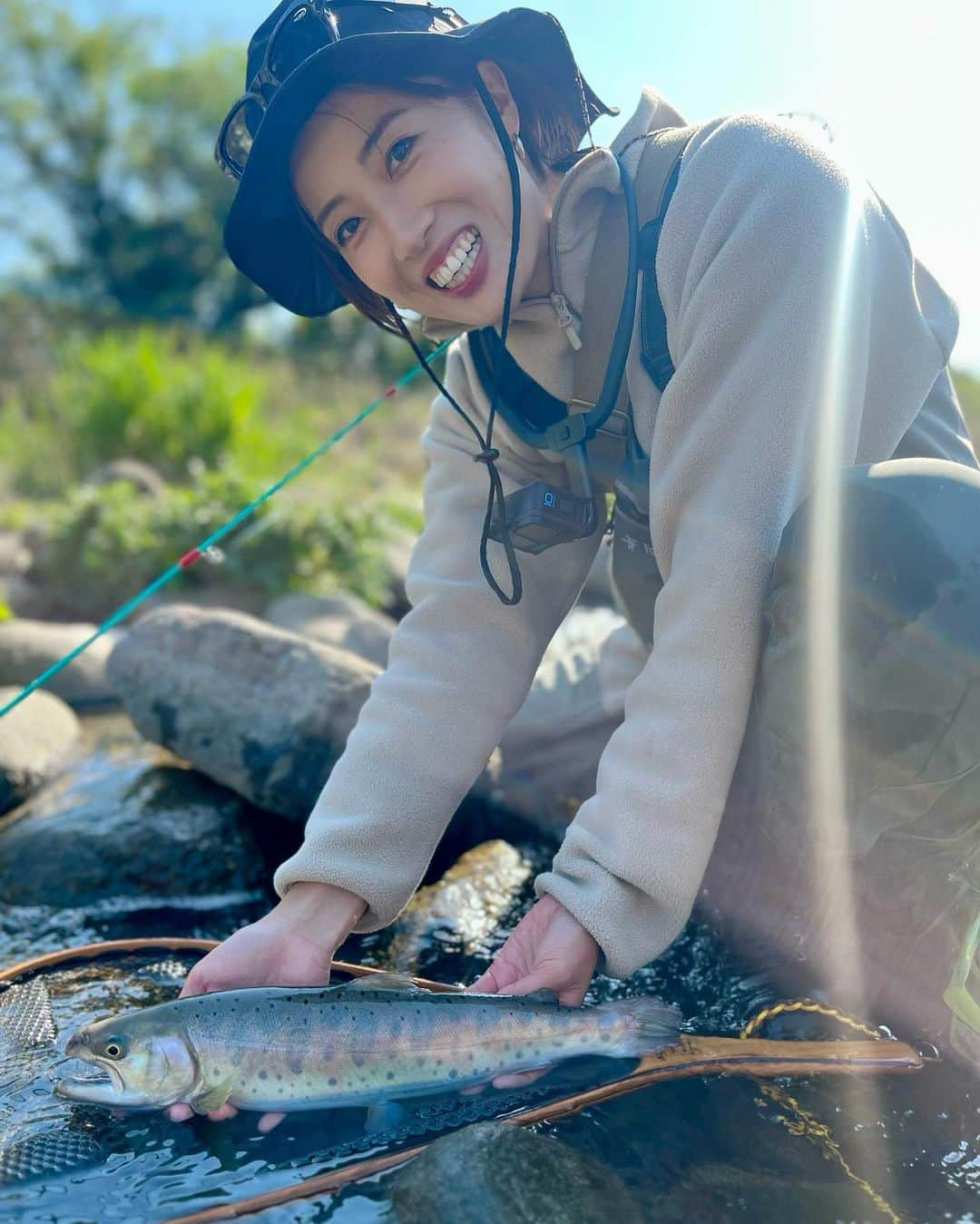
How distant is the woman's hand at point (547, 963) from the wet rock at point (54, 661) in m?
3.50

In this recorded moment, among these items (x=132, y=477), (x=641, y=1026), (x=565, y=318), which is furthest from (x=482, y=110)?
(x=132, y=477)

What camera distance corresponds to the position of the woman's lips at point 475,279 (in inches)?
96.1

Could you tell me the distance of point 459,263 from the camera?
2434mm

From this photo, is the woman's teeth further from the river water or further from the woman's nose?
the river water

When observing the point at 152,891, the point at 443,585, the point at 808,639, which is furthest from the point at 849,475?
the point at 152,891

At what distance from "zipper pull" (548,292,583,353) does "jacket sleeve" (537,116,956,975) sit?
247 mm

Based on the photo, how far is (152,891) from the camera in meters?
3.36

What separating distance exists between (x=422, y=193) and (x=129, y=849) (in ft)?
7.07

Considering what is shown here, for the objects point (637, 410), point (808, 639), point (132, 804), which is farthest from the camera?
point (132, 804)

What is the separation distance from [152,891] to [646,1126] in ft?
6.18

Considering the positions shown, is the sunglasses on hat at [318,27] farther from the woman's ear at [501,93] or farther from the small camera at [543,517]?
the small camera at [543,517]

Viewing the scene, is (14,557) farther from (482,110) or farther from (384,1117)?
(384,1117)

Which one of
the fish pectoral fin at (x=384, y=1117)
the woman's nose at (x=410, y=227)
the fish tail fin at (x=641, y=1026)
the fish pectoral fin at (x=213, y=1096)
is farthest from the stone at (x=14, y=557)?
the fish tail fin at (x=641, y=1026)

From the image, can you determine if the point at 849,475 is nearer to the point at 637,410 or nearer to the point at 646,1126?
the point at 637,410
